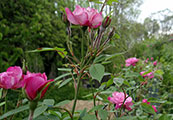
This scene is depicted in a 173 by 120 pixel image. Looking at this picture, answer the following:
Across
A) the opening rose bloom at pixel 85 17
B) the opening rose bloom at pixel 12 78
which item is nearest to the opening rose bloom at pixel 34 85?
the opening rose bloom at pixel 12 78

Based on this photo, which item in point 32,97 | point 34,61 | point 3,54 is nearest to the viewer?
point 32,97

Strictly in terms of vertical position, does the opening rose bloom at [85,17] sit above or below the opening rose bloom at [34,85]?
above

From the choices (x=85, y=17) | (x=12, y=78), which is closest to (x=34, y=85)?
(x=12, y=78)

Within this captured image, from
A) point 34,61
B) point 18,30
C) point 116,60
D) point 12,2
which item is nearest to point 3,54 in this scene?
point 18,30

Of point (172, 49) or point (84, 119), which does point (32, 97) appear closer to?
point (84, 119)

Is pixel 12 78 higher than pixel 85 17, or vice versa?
pixel 85 17

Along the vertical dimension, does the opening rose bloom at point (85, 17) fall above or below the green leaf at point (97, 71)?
above

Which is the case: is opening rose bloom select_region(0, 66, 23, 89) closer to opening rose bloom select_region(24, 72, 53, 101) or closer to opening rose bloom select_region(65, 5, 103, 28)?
opening rose bloom select_region(24, 72, 53, 101)

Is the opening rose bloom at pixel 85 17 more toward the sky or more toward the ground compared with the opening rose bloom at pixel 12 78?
more toward the sky

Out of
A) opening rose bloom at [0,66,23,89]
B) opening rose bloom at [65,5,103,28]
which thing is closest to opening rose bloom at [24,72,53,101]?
opening rose bloom at [0,66,23,89]

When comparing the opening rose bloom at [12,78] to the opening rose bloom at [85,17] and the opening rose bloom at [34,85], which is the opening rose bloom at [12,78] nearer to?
the opening rose bloom at [34,85]

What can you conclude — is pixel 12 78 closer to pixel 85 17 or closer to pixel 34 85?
pixel 34 85

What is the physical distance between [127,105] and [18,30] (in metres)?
2.02

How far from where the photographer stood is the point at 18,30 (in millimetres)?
2035
